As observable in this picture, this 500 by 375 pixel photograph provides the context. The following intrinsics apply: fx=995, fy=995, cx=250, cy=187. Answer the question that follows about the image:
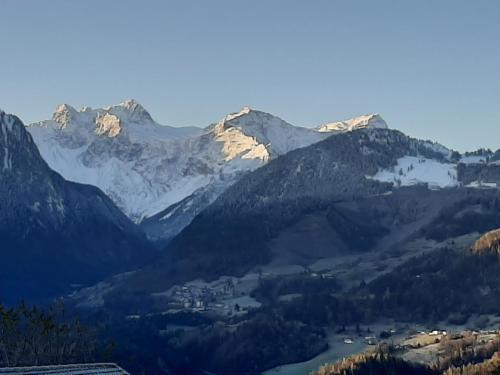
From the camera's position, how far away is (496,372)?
173500 millimetres

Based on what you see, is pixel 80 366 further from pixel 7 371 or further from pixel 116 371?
pixel 7 371

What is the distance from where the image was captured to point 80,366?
190125mm

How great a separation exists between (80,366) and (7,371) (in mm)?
21519

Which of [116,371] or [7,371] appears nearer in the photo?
[7,371]

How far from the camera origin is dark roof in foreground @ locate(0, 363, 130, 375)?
173m

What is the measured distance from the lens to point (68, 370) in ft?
607

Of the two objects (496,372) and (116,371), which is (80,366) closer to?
(116,371)

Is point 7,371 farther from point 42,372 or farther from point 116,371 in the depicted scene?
point 116,371

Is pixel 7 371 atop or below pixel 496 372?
atop

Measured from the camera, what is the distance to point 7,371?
17088 cm

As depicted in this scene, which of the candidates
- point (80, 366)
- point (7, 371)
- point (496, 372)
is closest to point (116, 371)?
point (80, 366)

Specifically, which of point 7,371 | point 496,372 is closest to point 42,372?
point 7,371

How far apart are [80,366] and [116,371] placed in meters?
9.40

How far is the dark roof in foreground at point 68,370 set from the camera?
566 ft
